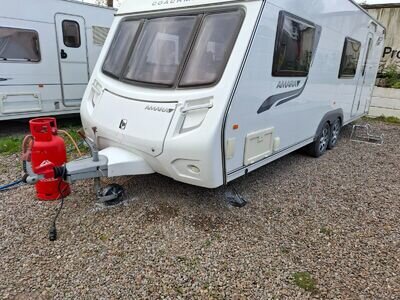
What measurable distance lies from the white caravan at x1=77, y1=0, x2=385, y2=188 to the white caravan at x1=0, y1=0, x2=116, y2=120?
8.39 feet

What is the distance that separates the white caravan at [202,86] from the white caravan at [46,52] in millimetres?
2556

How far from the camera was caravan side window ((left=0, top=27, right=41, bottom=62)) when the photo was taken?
17.5 ft

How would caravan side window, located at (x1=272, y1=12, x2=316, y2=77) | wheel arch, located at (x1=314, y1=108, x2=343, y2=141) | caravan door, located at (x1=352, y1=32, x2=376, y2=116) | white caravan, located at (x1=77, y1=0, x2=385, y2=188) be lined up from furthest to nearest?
caravan door, located at (x1=352, y1=32, x2=376, y2=116), wheel arch, located at (x1=314, y1=108, x2=343, y2=141), caravan side window, located at (x1=272, y1=12, x2=316, y2=77), white caravan, located at (x1=77, y1=0, x2=385, y2=188)

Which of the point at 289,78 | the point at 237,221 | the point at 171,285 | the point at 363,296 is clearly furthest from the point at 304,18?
the point at 171,285

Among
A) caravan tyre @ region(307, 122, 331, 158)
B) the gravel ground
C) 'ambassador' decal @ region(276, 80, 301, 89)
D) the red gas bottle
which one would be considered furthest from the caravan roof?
caravan tyre @ region(307, 122, 331, 158)

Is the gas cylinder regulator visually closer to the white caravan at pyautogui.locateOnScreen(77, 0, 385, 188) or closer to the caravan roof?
the white caravan at pyautogui.locateOnScreen(77, 0, 385, 188)

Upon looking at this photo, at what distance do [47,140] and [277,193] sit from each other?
2.73 m

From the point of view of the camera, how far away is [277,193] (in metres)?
3.96

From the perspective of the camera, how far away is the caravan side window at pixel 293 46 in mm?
3371

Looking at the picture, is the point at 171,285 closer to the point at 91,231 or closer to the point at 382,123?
the point at 91,231

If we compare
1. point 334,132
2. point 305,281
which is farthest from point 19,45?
point 334,132

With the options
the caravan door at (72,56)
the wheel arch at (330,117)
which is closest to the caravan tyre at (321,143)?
the wheel arch at (330,117)

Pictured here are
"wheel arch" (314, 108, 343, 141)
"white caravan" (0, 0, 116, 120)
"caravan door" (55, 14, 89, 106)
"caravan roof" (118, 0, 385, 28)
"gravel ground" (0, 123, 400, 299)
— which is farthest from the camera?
"caravan door" (55, 14, 89, 106)

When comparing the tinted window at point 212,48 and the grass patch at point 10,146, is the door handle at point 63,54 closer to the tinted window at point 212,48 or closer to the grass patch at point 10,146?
the grass patch at point 10,146
